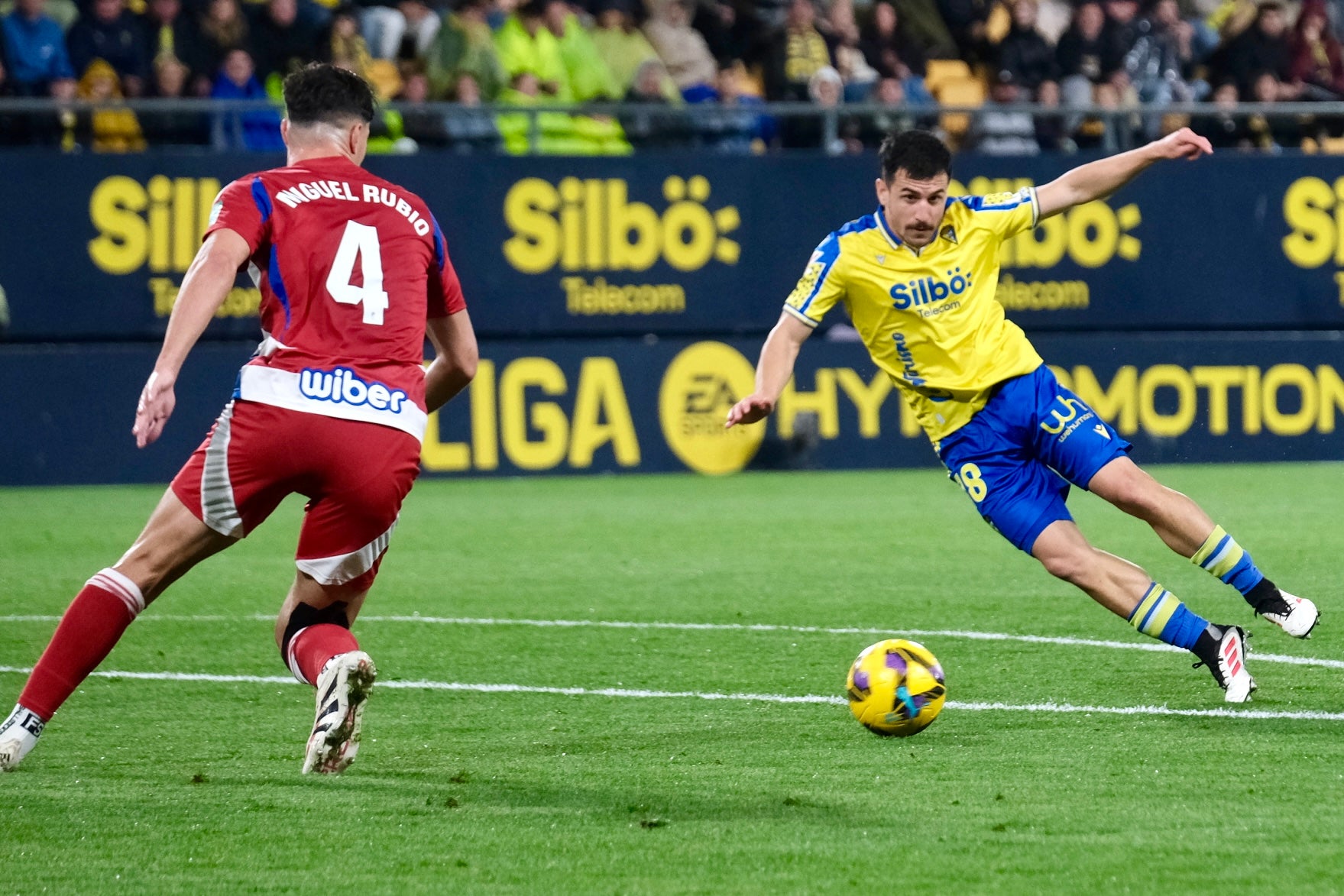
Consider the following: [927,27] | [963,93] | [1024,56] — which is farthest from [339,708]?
[927,27]

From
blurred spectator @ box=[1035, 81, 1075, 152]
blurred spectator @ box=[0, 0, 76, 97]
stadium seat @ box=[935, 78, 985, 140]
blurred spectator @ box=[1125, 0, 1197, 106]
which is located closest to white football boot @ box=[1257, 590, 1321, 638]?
blurred spectator @ box=[1035, 81, 1075, 152]

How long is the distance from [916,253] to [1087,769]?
2250 mm

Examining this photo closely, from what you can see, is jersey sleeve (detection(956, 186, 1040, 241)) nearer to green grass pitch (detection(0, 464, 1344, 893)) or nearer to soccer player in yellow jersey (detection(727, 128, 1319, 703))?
soccer player in yellow jersey (detection(727, 128, 1319, 703))

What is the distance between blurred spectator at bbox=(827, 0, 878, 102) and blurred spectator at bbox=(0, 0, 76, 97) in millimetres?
6818

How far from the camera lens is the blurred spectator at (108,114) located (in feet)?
51.2

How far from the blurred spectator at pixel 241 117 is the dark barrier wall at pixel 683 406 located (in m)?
1.69

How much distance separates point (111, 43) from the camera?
15.9m

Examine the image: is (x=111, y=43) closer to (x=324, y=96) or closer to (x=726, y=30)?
(x=726, y=30)

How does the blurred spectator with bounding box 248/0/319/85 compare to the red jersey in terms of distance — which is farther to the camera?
the blurred spectator with bounding box 248/0/319/85

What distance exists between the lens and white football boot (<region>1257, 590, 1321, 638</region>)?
6.22m

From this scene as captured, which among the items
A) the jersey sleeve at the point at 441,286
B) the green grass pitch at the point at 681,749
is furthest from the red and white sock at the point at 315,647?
the jersey sleeve at the point at 441,286

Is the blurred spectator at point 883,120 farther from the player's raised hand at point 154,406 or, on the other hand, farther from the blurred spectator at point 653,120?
the player's raised hand at point 154,406

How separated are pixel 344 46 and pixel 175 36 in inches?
59.0

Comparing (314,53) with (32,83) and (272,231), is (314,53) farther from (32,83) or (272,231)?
(272,231)
